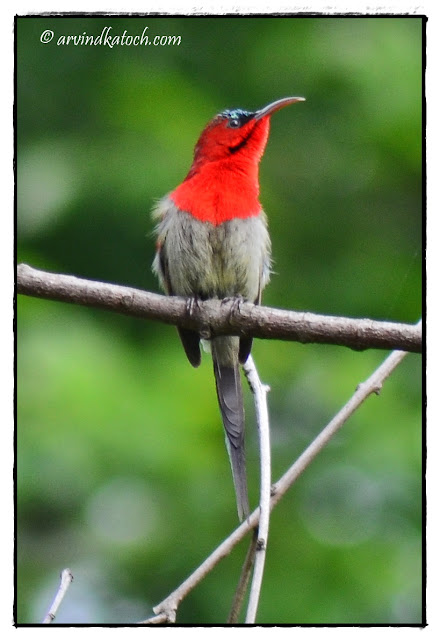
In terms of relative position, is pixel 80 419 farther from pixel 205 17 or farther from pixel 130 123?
pixel 205 17

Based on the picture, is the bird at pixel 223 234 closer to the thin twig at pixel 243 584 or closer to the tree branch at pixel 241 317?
the tree branch at pixel 241 317

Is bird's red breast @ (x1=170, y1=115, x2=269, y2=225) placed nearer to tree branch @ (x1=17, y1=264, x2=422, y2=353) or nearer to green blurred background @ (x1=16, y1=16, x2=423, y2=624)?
green blurred background @ (x1=16, y1=16, x2=423, y2=624)

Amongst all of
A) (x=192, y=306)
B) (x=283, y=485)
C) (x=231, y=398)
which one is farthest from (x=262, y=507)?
(x=231, y=398)

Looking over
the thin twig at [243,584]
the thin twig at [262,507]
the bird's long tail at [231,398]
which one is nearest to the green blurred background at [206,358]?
the bird's long tail at [231,398]

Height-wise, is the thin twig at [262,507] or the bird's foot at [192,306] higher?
the bird's foot at [192,306]

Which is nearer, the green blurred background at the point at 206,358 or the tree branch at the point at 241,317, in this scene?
the tree branch at the point at 241,317

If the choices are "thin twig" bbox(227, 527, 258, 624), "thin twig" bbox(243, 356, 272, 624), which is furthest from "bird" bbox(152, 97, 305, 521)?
"thin twig" bbox(227, 527, 258, 624)
